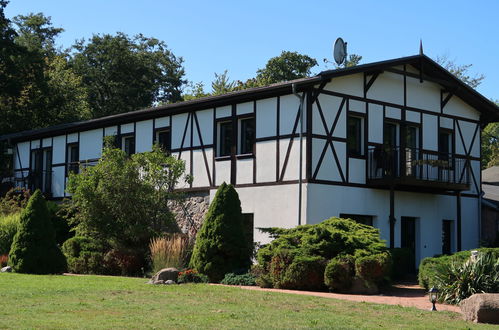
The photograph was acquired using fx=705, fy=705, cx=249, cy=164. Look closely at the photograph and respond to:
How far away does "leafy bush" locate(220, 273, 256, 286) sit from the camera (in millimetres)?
18609

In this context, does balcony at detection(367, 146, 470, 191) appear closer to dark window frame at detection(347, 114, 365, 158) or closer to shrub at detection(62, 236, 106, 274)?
dark window frame at detection(347, 114, 365, 158)

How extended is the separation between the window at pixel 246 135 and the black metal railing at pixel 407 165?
13.1 feet

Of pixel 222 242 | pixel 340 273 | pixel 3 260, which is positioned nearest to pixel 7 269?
pixel 3 260

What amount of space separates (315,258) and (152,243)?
6.38 metres

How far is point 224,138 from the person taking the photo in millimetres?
24734

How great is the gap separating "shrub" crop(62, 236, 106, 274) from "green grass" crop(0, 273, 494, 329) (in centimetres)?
531

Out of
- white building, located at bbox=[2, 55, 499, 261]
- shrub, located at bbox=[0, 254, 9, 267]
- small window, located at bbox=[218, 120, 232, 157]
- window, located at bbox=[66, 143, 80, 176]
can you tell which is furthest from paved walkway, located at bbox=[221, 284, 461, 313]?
window, located at bbox=[66, 143, 80, 176]

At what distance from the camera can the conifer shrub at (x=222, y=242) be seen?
64.2 ft

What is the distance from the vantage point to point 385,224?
23.6 m

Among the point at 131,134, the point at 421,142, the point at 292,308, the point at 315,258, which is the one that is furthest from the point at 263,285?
the point at 131,134

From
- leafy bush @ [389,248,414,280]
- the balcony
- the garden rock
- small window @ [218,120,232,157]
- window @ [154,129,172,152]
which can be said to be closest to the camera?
leafy bush @ [389,248,414,280]

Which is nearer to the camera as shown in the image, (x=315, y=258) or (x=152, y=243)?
(x=315, y=258)

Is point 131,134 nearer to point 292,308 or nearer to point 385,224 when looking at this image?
point 385,224

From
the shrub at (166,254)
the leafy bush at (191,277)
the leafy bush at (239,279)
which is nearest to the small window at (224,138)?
the shrub at (166,254)
